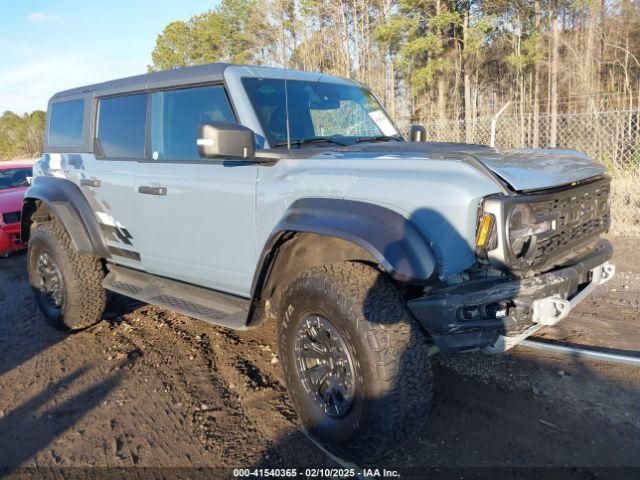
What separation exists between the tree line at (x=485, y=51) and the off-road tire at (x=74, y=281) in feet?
35.1

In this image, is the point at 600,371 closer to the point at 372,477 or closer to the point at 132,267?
the point at 372,477

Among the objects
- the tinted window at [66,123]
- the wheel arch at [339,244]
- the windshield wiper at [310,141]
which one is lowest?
the wheel arch at [339,244]

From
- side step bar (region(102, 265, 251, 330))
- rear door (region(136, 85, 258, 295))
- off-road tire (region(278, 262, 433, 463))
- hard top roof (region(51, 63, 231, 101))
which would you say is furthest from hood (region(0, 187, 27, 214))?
off-road tire (region(278, 262, 433, 463))

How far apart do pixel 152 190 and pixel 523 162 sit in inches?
102

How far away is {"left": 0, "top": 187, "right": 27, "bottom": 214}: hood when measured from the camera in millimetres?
7887

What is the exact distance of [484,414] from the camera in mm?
3059

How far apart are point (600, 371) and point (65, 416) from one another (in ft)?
11.4

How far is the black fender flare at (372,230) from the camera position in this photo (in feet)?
7.60

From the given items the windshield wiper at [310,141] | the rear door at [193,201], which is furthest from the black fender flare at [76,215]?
the windshield wiper at [310,141]

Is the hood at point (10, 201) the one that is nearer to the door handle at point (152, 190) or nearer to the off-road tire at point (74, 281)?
the off-road tire at point (74, 281)

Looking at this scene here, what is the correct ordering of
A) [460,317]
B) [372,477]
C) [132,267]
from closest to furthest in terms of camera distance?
[460,317], [372,477], [132,267]

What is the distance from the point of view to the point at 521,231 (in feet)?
7.88

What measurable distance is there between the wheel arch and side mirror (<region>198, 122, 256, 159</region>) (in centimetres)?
44

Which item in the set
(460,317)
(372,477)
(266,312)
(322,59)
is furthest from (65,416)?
(322,59)
